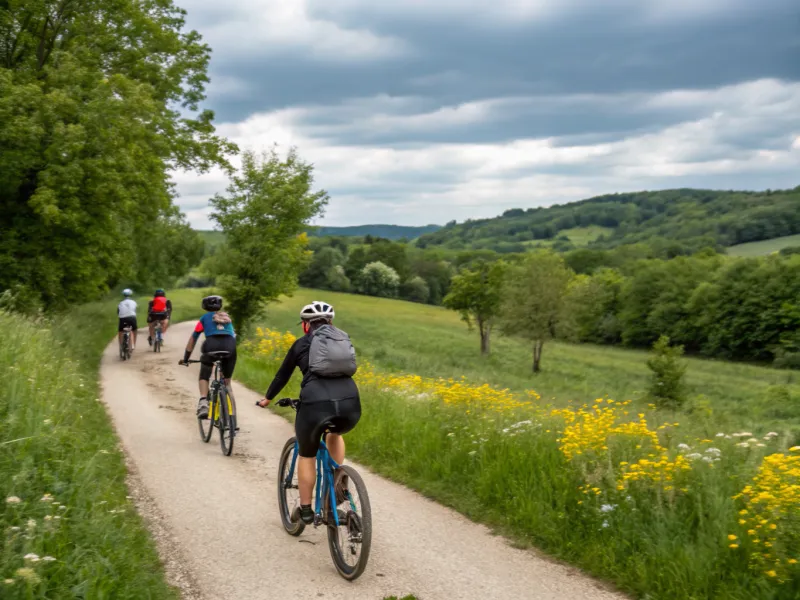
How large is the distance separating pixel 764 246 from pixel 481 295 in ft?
325

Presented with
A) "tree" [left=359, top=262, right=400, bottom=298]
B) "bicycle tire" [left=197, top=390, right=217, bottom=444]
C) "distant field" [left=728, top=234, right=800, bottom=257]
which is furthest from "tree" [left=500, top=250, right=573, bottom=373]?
"distant field" [left=728, top=234, right=800, bottom=257]

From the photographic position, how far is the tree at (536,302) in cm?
5100

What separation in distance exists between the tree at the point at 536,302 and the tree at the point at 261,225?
93.2 ft

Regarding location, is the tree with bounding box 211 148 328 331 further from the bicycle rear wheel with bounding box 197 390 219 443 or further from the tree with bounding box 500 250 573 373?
the tree with bounding box 500 250 573 373

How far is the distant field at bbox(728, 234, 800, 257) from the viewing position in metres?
126

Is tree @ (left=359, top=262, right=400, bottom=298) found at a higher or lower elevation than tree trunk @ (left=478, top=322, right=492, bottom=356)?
higher

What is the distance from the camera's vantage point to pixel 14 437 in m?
5.50

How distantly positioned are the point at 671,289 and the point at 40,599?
3321 inches

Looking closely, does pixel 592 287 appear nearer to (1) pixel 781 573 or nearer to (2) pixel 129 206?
(2) pixel 129 206

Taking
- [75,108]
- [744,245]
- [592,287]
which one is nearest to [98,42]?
[75,108]

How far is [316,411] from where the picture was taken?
5.37 m

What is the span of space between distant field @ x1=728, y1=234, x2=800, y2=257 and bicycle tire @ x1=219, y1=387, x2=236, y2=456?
431 feet

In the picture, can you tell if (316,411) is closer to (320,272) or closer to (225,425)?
(225,425)

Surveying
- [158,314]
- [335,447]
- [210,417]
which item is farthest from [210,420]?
[158,314]
